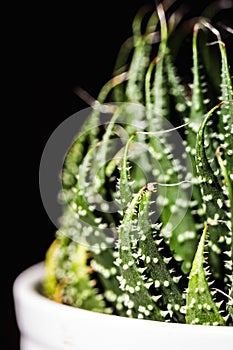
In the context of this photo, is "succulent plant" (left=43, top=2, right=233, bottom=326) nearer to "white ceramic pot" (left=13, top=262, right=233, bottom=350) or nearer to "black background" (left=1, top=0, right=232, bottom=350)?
"white ceramic pot" (left=13, top=262, right=233, bottom=350)

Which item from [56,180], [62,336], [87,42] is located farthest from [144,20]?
[62,336]

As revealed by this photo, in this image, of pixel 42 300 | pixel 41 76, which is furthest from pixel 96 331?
pixel 41 76

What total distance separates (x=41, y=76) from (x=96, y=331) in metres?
0.42

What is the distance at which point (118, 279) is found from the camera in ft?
0.93

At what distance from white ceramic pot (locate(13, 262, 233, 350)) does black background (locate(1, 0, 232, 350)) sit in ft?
1.10

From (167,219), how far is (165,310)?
0.13ft

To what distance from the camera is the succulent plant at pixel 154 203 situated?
265mm

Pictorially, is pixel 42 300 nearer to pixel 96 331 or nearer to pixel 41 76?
pixel 96 331

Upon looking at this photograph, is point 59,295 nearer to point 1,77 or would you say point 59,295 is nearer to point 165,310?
point 165,310

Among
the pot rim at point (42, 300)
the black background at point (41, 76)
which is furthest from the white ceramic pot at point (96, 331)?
the black background at point (41, 76)

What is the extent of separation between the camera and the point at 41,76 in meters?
0.65

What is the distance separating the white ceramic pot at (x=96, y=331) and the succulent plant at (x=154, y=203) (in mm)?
14

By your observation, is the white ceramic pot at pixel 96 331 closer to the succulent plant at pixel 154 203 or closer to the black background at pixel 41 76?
the succulent plant at pixel 154 203

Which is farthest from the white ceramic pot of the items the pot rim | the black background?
the black background
